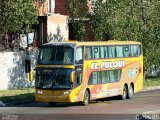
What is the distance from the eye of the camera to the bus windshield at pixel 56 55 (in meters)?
27.0

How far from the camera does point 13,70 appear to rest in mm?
39750

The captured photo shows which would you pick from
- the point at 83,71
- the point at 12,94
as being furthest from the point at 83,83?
the point at 12,94

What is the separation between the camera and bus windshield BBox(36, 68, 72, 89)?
1055 inches

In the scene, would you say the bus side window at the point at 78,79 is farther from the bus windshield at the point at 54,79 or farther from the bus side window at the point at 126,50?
the bus side window at the point at 126,50

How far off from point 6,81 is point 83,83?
1244cm

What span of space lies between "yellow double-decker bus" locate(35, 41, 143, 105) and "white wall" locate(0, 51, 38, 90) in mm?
10409

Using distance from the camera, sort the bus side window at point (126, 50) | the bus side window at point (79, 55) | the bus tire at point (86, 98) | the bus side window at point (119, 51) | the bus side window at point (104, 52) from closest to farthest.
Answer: the bus side window at point (79, 55)
the bus tire at point (86, 98)
the bus side window at point (104, 52)
the bus side window at point (119, 51)
the bus side window at point (126, 50)

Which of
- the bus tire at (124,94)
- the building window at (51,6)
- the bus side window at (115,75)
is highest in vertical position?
the building window at (51,6)

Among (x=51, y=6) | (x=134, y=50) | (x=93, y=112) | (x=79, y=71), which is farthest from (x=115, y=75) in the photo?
(x=51, y=6)

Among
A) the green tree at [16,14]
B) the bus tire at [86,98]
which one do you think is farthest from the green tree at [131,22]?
the bus tire at [86,98]

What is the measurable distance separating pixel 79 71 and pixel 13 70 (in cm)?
1325

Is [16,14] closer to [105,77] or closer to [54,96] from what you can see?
[105,77]

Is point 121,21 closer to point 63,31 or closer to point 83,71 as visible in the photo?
point 63,31

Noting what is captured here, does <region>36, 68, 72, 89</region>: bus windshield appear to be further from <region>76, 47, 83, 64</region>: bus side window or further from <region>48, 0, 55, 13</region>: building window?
<region>48, 0, 55, 13</region>: building window
